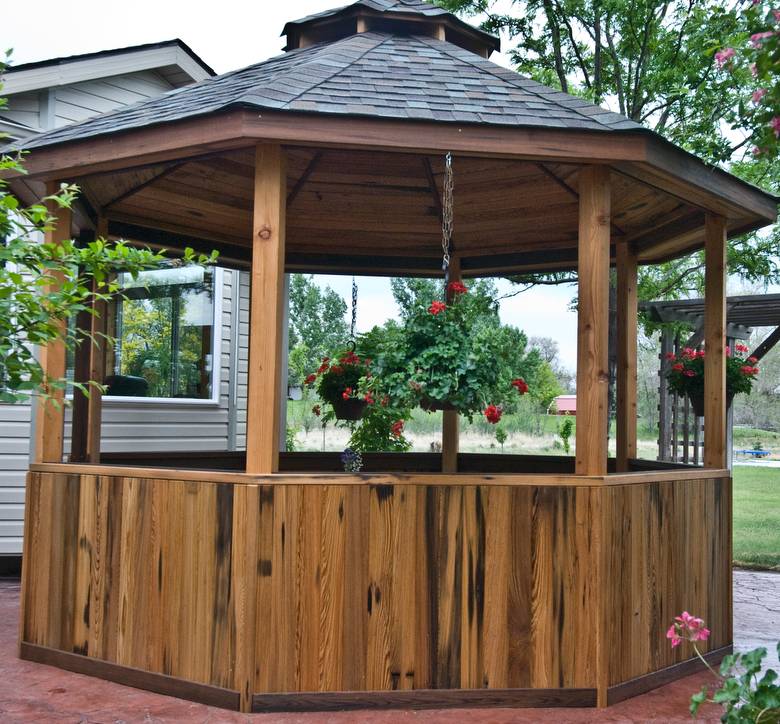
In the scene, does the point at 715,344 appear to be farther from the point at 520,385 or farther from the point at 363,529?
the point at 363,529

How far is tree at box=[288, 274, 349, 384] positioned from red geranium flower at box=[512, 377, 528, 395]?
11.4ft

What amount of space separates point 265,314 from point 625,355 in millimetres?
2751

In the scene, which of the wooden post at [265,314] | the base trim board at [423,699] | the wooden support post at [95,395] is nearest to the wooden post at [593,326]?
the base trim board at [423,699]

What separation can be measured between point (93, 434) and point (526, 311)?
4.94 metres

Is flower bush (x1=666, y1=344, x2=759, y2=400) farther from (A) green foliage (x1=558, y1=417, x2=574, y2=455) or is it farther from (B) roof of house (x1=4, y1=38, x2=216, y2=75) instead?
(B) roof of house (x1=4, y1=38, x2=216, y2=75)

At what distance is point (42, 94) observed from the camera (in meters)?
6.67

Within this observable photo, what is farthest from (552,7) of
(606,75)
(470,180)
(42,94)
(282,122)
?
(282,122)

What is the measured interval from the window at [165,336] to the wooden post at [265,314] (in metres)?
3.28

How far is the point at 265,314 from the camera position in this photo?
12.6ft

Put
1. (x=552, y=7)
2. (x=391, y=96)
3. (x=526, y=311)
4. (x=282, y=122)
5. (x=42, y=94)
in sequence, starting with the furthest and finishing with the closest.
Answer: (x=526, y=311), (x=552, y=7), (x=42, y=94), (x=391, y=96), (x=282, y=122)

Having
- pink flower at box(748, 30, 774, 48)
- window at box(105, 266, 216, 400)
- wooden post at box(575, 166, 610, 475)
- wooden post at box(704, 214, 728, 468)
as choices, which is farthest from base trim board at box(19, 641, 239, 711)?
pink flower at box(748, 30, 774, 48)

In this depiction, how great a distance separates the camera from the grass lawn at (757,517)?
8.66m

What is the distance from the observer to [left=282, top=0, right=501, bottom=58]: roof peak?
5219 mm

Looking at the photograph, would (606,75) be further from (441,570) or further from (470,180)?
(441,570)
